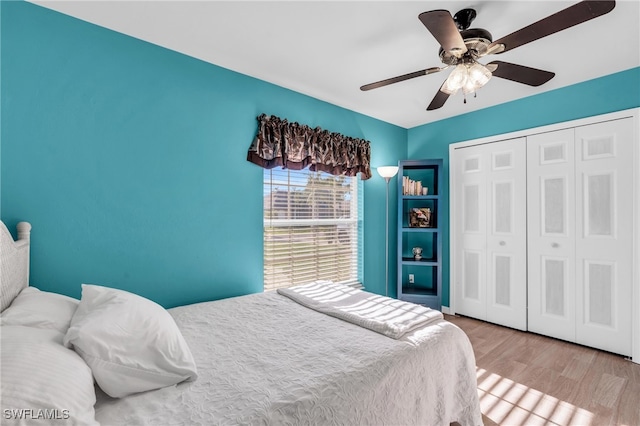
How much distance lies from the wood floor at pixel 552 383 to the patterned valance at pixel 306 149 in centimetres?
223

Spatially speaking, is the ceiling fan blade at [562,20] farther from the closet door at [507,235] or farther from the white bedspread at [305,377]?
the closet door at [507,235]

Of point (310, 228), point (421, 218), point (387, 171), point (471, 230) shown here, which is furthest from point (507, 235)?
point (310, 228)

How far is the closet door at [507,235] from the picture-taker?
3221 millimetres

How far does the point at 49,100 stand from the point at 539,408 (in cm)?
368

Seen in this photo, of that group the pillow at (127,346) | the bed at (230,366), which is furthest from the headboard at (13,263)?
the pillow at (127,346)

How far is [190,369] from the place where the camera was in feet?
3.80

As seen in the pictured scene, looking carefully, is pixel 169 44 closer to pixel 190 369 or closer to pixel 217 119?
pixel 217 119

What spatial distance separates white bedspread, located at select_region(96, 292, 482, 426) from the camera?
1021 mm

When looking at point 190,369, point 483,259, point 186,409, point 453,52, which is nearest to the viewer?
point 186,409

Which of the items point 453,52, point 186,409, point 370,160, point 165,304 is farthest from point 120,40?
point 370,160

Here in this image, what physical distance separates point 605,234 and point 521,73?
1917 mm

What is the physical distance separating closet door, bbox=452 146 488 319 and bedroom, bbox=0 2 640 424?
2.75 feet

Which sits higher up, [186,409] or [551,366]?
[186,409]

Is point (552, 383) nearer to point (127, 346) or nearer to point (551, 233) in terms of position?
point (551, 233)
